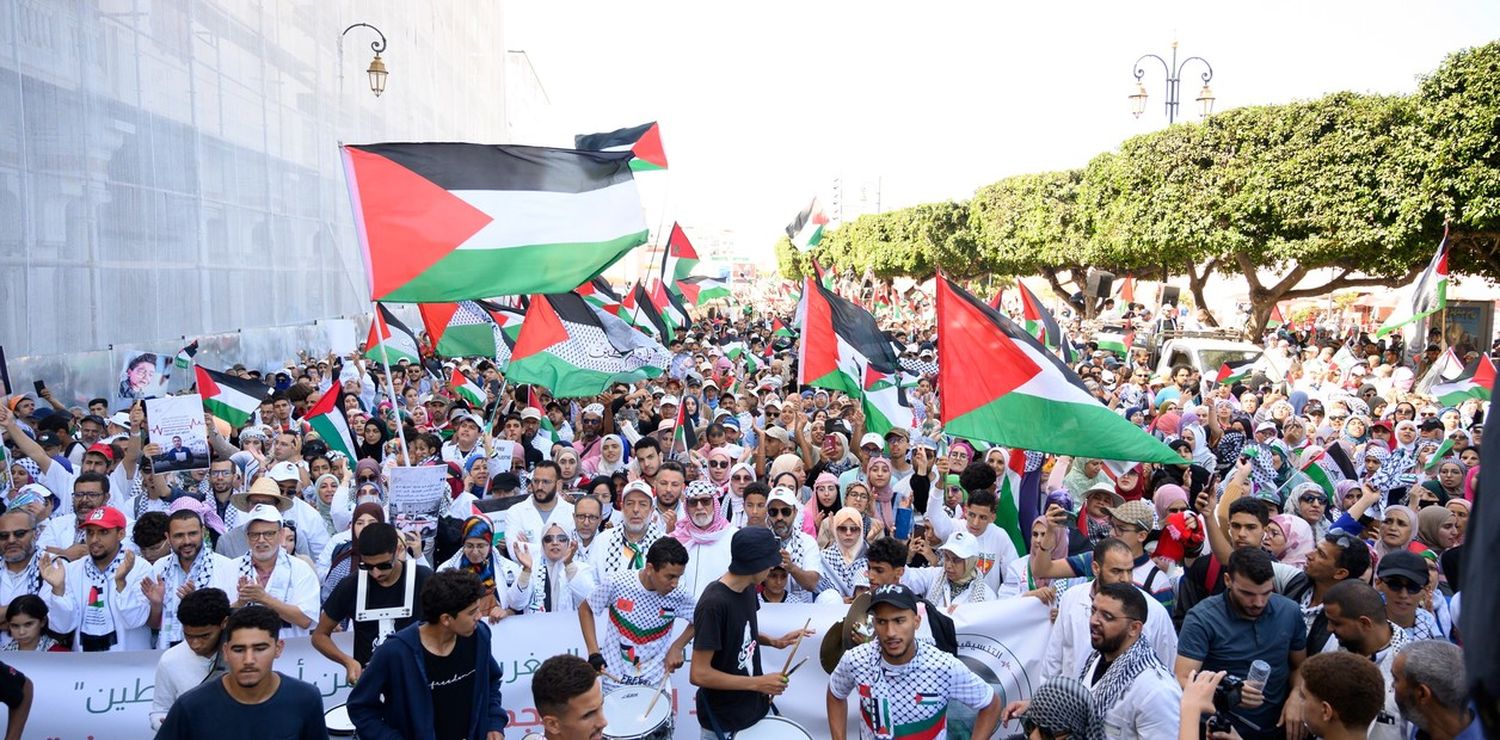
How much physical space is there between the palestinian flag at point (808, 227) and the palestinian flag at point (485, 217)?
13.4m

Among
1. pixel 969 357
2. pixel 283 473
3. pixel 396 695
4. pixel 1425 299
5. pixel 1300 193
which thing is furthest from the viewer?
pixel 1300 193

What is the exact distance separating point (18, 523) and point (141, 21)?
44.3 feet

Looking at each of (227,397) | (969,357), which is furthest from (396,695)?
(227,397)

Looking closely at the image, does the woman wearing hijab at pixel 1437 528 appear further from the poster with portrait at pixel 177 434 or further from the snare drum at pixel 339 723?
the poster with portrait at pixel 177 434

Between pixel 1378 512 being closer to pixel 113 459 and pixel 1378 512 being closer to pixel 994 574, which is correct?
pixel 994 574

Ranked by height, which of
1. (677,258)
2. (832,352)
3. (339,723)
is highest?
(677,258)

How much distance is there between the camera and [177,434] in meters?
8.15

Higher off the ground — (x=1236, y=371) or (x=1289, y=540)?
(x=1236, y=371)

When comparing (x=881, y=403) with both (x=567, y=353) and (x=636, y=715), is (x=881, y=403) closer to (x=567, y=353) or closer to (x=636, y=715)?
(x=567, y=353)

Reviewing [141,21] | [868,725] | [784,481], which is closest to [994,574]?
[784,481]

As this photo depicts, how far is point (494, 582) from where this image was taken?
248 inches

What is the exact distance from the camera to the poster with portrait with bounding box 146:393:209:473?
8039 millimetres

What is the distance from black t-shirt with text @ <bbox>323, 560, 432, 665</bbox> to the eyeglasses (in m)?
4.15

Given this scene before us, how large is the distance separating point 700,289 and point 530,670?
18.4 m
